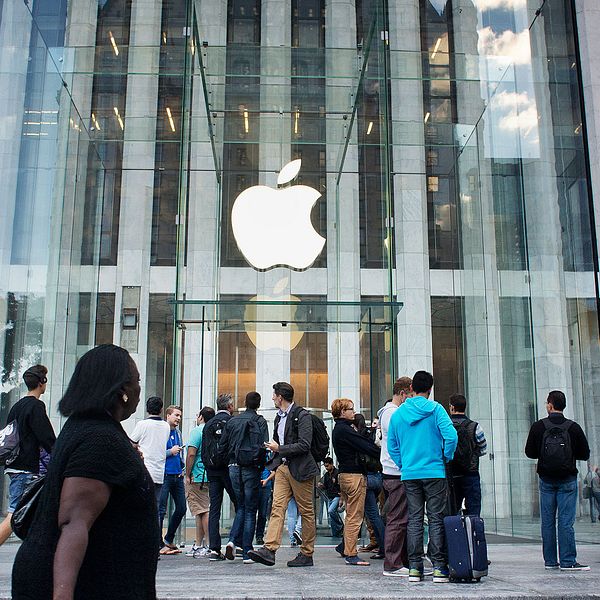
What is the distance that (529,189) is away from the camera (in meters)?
14.4

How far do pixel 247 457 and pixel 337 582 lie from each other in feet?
7.14

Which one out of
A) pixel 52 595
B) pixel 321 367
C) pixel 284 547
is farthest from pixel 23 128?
pixel 52 595

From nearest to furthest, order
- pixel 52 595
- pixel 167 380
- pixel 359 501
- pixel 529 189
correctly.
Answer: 1. pixel 52 595
2. pixel 359 501
3. pixel 529 189
4. pixel 167 380

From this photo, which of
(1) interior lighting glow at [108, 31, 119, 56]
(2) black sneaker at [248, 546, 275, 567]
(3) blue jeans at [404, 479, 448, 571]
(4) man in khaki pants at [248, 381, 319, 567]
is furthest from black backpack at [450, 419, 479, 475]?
(1) interior lighting glow at [108, 31, 119, 56]

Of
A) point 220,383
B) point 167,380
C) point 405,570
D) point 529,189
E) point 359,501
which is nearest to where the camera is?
point 405,570

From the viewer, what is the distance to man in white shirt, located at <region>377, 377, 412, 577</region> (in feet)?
27.6

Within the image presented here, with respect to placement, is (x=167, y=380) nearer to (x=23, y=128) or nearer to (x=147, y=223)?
(x=147, y=223)

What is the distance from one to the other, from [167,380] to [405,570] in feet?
41.5

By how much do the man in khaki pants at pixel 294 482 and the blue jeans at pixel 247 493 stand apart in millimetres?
419

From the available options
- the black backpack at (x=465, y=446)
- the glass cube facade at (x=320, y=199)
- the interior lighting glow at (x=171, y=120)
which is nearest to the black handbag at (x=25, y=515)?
the black backpack at (x=465, y=446)

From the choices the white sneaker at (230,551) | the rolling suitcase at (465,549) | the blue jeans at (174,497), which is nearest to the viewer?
the rolling suitcase at (465,549)

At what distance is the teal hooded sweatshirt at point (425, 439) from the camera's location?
7.91m

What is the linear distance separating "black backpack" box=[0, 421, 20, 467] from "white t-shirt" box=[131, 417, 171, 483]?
230 centimetres

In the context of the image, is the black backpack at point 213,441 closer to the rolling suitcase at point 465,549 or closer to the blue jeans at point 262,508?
the blue jeans at point 262,508
